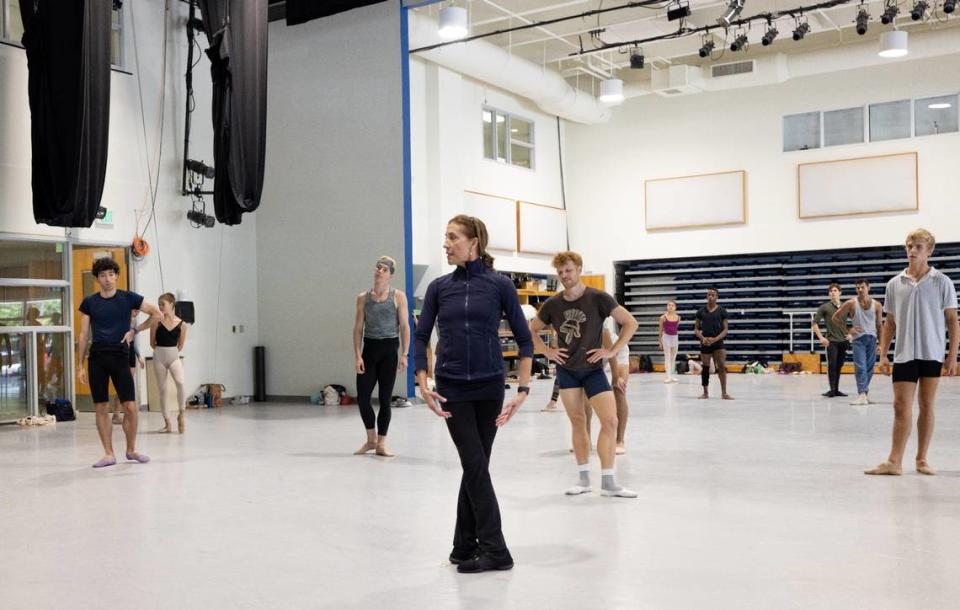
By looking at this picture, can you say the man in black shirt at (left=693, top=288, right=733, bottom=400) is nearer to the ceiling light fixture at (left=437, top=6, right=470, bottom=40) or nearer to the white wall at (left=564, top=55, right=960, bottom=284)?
the ceiling light fixture at (left=437, top=6, right=470, bottom=40)

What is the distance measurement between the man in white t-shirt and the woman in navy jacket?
138 inches

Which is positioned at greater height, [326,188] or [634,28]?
[634,28]

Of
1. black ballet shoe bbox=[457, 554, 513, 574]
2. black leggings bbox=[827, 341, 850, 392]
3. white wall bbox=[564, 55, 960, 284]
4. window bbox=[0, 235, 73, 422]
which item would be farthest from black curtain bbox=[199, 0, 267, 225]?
white wall bbox=[564, 55, 960, 284]

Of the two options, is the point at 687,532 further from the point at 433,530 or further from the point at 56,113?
the point at 56,113

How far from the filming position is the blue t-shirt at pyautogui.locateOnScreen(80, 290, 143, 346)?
25.5ft

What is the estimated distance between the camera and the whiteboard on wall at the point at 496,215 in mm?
19703

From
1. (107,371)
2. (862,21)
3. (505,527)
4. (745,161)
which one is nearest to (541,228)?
(745,161)

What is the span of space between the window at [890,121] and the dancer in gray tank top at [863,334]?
8.22 metres

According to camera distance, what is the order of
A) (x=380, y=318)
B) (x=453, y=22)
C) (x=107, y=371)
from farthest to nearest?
(x=453, y=22) < (x=380, y=318) < (x=107, y=371)

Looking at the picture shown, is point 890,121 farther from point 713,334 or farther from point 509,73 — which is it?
point 713,334

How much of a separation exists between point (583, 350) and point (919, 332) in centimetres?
246

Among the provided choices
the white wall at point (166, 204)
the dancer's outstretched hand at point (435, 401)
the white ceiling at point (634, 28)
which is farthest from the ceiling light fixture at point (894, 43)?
the dancer's outstretched hand at point (435, 401)

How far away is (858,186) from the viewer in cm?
2027

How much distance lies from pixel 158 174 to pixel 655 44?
10684 mm
